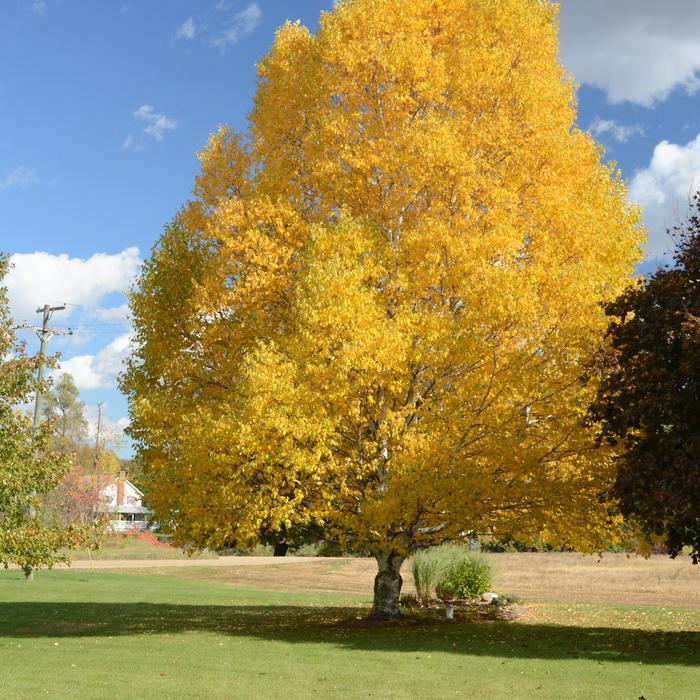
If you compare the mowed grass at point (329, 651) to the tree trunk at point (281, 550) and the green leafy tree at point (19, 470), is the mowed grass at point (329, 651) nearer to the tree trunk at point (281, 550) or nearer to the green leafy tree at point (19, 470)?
the green leafy tree at point (19, 470)

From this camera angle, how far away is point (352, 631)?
17.1m

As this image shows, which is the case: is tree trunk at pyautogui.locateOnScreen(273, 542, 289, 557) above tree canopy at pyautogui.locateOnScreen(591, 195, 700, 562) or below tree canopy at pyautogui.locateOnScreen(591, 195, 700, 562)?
below

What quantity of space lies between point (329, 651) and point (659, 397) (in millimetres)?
6656

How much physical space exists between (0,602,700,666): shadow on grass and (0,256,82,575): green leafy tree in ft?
8.90

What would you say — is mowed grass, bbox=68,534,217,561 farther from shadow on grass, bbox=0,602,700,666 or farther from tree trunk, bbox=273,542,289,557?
shadow on grass, bbox=0,602,700,666

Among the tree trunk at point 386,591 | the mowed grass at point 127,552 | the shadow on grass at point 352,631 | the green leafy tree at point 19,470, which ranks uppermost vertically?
the green leafy tree at point 19,470

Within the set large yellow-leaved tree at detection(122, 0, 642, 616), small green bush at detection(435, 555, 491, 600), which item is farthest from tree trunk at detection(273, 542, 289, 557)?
large yellow-leaved tree at detection(122, 0, 642, 616)

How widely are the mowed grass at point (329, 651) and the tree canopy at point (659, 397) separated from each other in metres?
2.35

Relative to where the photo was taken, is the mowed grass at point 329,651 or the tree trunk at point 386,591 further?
the tree trunk at point 386,591

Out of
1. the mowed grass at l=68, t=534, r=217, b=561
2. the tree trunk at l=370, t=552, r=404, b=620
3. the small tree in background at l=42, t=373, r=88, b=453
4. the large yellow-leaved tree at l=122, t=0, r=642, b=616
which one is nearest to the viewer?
the large yellow-leaved tree at l=122, t=0, r=642, b=616

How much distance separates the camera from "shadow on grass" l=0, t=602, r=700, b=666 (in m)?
14.4

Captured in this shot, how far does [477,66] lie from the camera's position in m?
17.6

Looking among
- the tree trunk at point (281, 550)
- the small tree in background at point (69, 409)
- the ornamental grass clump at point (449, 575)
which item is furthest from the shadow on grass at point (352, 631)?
the small tree in background at point (69, 409)

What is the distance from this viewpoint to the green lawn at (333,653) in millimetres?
10805
